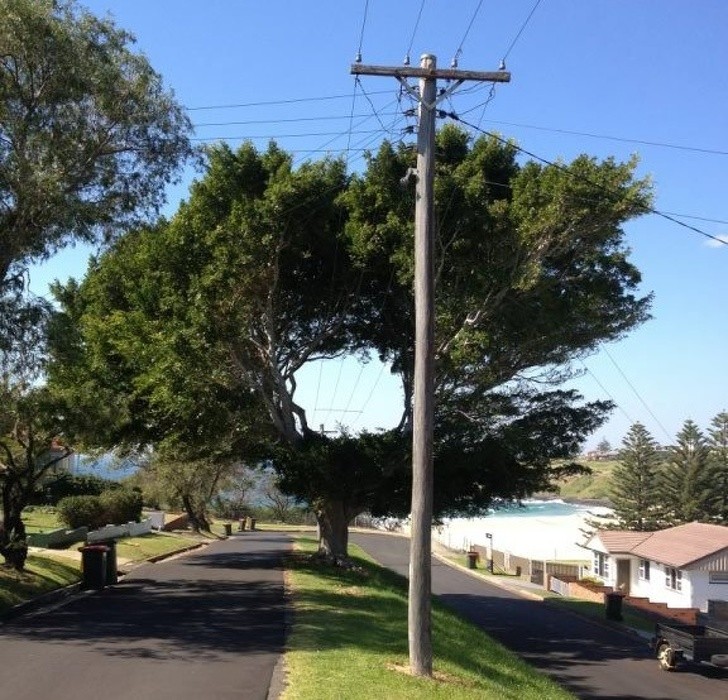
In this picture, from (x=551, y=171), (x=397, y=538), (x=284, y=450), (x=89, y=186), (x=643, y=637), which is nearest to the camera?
(x=89, y=186)

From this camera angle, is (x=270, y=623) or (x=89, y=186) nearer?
(x=270, y=623)

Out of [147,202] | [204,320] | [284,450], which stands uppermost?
[147,202]

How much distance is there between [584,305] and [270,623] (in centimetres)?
1166

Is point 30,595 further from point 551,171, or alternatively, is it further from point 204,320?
point 551,171

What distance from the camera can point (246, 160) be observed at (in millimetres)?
22453

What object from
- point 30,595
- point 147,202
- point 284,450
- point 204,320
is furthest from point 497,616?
point 147,202

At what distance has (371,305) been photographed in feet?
81.7

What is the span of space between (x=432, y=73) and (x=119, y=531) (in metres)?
28.1

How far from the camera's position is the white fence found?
31750mm

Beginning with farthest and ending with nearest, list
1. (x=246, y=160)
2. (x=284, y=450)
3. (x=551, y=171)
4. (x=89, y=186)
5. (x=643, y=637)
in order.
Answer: (x=643, y=637)
(x=284, y=450)
(x=246, y=160)
(x=551, y=171)
(x=89, y=186)

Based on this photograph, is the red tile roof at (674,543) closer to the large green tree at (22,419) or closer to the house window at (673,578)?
the house window at (673,578)

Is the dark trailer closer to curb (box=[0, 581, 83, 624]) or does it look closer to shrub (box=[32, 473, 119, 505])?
curb (box=[0, 581, 83, 624])

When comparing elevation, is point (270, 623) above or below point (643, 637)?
above

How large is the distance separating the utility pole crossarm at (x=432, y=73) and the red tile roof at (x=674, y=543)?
107 ft
